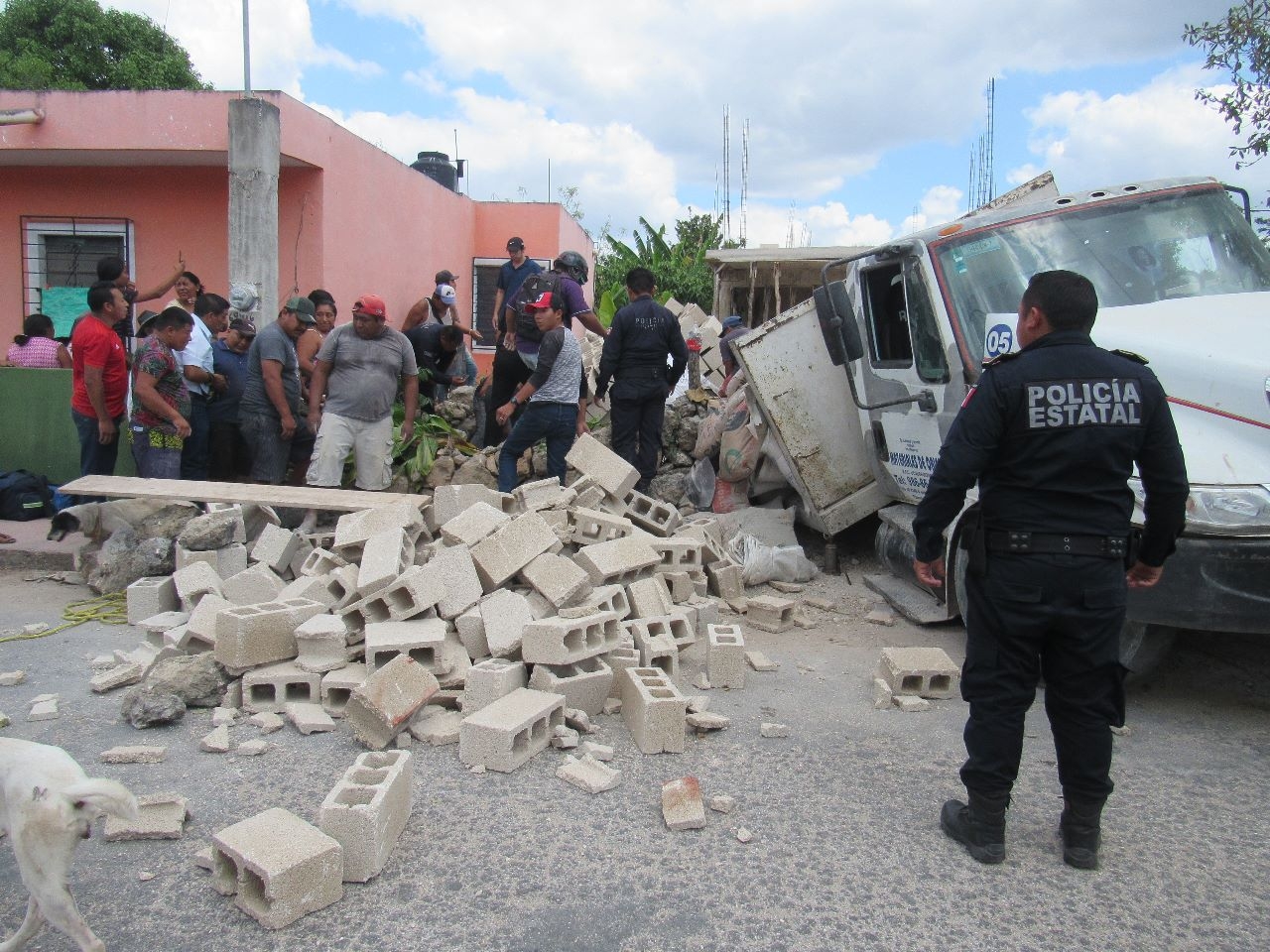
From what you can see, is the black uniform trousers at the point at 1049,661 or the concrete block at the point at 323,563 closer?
the black uniform trousers at the point at 1049,661

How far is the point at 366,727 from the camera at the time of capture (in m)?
4.06

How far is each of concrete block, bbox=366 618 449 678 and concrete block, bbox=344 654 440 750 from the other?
227mm

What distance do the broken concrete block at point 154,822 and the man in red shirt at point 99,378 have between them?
4401 millimetres

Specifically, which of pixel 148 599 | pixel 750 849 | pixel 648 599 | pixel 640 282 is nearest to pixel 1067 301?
pixel 750 849

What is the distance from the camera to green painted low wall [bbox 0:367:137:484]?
8695mm

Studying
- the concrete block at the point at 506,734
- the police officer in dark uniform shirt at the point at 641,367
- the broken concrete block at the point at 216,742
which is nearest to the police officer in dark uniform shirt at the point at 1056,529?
the concrete block at the point at 506,734

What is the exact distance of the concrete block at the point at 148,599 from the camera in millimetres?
5570

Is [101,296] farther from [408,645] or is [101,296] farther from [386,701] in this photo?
[386,701]

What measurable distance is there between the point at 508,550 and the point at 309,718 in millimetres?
1524

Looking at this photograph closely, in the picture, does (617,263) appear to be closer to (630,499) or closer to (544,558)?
(630,499)

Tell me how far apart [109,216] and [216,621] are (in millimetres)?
8203

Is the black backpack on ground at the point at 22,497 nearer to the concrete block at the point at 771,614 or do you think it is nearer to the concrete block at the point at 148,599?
the concrete block at the point at 148,599

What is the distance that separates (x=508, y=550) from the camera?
212 inches

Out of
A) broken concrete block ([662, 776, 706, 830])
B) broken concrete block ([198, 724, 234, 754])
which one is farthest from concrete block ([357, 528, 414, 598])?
broken concrete block ([662, 776, 706, 830])
